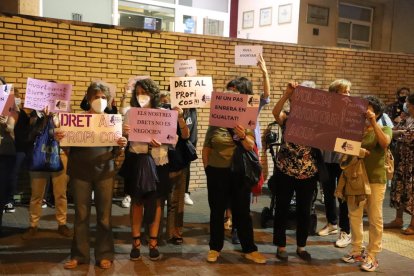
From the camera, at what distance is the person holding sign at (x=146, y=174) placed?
4930 millimetres

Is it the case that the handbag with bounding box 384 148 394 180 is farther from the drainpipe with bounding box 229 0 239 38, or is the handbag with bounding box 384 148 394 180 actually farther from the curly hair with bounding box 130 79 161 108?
the drainpipe with bounding box 229 0 239 38

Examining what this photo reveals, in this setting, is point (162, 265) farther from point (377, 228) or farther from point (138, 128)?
point (377, 228)

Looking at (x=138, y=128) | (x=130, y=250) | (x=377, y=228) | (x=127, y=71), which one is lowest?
(x=130, y=250)

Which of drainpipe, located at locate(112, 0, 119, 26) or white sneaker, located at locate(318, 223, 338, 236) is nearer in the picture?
white sneaker, located at locate(318, 223, 338, 236)

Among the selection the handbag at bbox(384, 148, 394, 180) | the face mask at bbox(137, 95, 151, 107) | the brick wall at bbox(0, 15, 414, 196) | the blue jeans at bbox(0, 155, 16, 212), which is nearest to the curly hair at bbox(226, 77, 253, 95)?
the face mask at bbox(137, 95, 151, 107)

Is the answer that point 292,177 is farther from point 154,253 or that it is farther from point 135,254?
point 135,254

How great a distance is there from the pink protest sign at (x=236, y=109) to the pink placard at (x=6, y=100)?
243 cm

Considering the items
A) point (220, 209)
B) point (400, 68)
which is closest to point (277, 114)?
point (220, 209)

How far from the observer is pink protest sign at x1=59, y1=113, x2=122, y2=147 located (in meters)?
4.66

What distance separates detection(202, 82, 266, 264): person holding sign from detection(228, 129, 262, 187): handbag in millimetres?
44

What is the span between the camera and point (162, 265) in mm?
5094

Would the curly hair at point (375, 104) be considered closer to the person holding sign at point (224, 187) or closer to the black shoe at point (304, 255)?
the person holding sign at point (224, 187)

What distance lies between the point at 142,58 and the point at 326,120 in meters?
4.27

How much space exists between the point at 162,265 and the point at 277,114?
2086 mm
